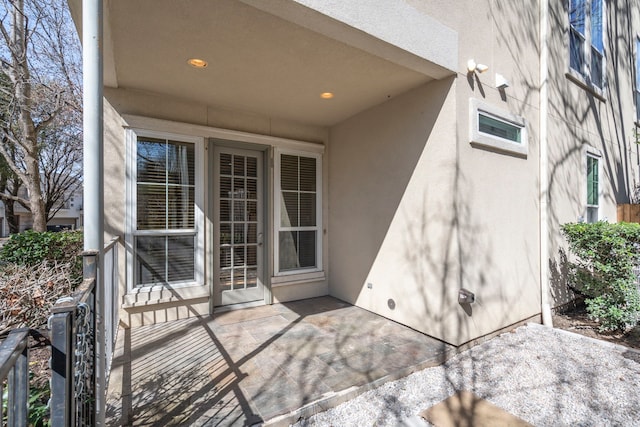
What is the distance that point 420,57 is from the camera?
3.04 m

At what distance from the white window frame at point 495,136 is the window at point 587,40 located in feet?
6.72

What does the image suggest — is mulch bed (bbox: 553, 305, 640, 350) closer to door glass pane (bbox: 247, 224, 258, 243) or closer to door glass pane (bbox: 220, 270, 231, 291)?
door glass pane (bbox: 247, 224, 258, 243)

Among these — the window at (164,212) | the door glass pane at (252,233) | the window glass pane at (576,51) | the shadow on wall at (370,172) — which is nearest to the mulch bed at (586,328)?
the shadow on wall at (370,172)

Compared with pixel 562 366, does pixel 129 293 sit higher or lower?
higher

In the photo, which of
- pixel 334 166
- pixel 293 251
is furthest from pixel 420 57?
pixel 293 251

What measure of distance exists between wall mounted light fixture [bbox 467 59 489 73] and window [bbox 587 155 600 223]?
3369mm

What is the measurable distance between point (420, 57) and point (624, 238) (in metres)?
3.42

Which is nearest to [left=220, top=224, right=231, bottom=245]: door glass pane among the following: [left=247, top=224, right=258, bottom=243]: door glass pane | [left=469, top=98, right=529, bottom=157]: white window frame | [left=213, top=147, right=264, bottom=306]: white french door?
Result: [left=213, top=147, right=264, bottom=306]: white french door

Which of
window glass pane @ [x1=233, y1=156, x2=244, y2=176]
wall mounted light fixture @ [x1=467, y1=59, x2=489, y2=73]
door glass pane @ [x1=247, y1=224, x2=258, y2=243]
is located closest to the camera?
wall mounted light fixture @ [x1=467, y1=59, x2=489, y2=73]

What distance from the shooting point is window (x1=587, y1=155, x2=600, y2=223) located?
5395 millimetres

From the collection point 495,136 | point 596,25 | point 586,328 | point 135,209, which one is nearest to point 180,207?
point 135,209

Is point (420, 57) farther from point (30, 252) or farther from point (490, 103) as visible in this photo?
point (30, 252)

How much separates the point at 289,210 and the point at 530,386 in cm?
354

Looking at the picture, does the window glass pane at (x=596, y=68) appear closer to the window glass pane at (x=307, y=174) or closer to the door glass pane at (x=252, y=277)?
the window glass pane at (x=307, y=174)
